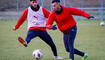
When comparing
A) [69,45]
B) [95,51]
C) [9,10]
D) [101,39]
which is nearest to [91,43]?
[101,39]

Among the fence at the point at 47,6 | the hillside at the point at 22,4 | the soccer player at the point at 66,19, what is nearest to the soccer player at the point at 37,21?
the soccer player at the point at 66,19

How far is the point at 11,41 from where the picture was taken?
13.4 meters

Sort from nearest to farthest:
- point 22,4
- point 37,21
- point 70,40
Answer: point 70,40
point 37,21
point 22,4

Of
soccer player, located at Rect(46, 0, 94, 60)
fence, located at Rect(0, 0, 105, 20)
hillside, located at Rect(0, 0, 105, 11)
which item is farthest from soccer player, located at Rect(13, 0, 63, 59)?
hillside, located at Rect(0, 0, 105, 11)

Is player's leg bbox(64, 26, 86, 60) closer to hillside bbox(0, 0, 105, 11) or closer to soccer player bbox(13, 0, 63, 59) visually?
soccer player bbox(13, 0, 63, 59)

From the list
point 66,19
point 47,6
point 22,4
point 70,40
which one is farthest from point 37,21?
point 22,4

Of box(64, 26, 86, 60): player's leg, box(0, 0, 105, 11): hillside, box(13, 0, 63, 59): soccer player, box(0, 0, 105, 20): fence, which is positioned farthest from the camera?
box(0, 0, 105, 11): hillside

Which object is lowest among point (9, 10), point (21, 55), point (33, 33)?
point (9, 10)

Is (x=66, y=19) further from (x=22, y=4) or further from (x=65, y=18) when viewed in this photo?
(x=22, y=4)

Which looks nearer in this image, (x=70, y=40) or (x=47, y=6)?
(x=70, y=40)

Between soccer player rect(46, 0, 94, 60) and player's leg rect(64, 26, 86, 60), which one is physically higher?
soccer player rect(46, 0, 94, 60)

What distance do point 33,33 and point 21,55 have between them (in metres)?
1.30

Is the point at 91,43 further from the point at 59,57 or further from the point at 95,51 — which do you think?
the point at 59,57

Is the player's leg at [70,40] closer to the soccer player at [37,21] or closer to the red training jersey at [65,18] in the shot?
Answer: the red training jersey at [65,18]
